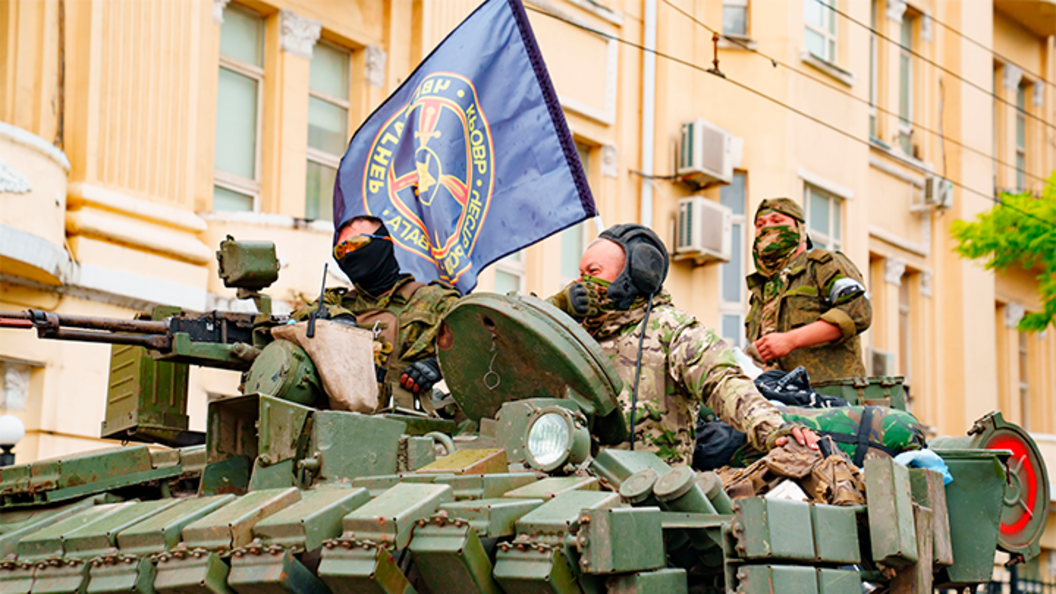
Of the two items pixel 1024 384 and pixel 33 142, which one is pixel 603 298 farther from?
pixel 1024 384

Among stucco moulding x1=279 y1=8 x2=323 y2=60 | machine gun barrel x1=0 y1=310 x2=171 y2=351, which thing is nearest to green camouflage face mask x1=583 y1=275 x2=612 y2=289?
machine gun barrel x1=0 y1=310 x2=171 y2=351

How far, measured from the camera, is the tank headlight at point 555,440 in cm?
545

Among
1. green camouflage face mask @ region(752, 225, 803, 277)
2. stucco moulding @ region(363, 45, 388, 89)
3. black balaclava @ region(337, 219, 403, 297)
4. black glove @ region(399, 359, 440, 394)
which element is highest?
stucco moulding @ region(363, 45, 388, 89)

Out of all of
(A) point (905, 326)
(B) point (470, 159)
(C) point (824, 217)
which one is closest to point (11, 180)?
(B) point (470, 159)

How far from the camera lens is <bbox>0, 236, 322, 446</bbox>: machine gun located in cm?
650

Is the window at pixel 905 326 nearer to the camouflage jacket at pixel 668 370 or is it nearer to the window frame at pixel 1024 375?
the window frame at pixel 1024 375

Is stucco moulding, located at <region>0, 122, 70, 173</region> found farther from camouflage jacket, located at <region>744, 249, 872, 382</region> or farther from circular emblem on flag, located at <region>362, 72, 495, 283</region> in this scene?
camouflage jacket, located at <region>744, 249, 872, 382</region>

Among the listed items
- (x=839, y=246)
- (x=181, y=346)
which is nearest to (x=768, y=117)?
(x=839, y=246)

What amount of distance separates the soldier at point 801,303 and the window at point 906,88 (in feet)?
55.3

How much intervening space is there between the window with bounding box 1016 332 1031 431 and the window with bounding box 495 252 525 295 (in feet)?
43.2

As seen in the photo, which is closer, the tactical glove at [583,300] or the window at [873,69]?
the tactical glove at [583,300]

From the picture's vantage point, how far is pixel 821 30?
22016mm

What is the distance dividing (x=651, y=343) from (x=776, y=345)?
5.02 ft

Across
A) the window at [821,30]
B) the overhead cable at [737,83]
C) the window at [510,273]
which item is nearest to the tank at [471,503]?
the window at [510,273]
